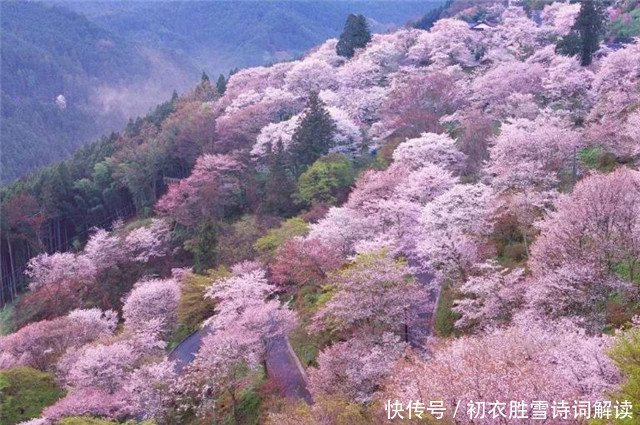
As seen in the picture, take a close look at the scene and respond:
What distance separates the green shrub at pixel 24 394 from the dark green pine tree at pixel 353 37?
60621mm

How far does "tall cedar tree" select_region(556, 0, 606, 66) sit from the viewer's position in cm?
5122

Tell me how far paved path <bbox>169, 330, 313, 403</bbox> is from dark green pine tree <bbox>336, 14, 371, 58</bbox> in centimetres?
5546

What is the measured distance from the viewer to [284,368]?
27156 millimetres

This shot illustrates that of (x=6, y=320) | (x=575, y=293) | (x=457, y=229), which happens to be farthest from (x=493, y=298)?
(x=6, y=320)

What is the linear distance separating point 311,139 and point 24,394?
28661 mm

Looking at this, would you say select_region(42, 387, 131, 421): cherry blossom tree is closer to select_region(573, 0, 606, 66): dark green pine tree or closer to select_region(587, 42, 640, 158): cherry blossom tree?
select_region(587, 42, 640, 158): cherry blossom tree

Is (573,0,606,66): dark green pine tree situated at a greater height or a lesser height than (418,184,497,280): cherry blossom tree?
greater

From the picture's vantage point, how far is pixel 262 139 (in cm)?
5081

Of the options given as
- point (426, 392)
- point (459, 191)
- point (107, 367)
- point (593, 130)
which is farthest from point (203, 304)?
point (593, 130)

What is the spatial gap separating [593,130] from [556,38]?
110 feet

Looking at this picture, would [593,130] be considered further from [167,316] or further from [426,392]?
[167,316]

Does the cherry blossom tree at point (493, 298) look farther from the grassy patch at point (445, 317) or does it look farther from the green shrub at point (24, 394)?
the green shrub at point (24, 394)

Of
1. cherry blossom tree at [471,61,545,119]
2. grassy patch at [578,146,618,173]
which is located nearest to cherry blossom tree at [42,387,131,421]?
grassy patch at [578,146,618,173]

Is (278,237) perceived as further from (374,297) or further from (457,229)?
(374,297)
